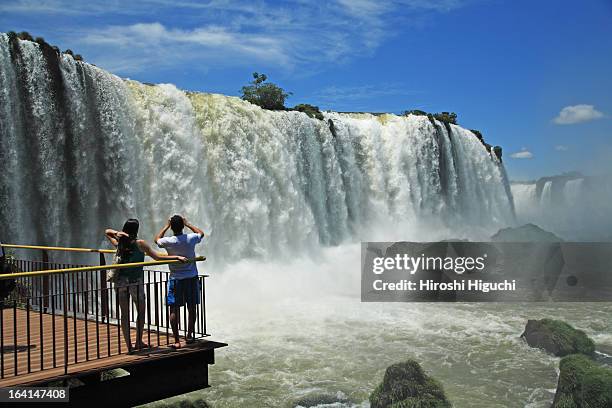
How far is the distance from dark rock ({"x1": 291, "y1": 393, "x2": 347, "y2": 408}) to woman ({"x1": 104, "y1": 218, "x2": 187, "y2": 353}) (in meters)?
6.00

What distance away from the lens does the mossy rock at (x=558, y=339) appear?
1563 centimetres

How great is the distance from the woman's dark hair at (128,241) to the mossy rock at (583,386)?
31.2 feet

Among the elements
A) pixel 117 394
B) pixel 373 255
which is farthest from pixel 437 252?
pixel 117 394

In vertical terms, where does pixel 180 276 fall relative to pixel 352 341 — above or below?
above

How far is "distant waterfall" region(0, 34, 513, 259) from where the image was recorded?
17.0m

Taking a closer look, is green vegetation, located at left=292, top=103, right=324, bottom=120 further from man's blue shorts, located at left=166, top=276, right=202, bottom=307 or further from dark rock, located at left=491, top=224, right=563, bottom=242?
man's blue shorts, located at left=166, top=276, right=202, bottom=307

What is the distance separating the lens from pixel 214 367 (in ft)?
46.0

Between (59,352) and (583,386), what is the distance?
→ 34.0 feet

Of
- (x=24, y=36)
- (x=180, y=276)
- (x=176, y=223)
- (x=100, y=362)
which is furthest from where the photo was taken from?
(x=24, y=36)

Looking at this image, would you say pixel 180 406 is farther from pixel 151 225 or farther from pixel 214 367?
pixel 151 225

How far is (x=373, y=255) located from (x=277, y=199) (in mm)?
6860

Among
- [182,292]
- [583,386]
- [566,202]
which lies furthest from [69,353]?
[566,202]

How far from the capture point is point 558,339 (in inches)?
628

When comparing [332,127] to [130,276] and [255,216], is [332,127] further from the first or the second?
[130,276]
